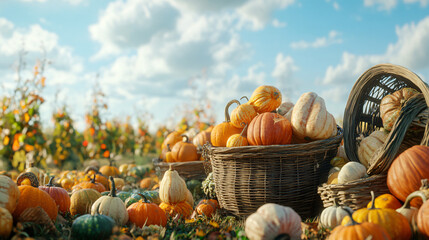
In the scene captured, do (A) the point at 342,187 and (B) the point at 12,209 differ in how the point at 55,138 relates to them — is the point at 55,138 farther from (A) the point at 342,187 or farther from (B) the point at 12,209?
(A) the point at 342,187

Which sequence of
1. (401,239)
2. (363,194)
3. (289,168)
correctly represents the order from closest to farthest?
(401,239), (363,194), (289,168)

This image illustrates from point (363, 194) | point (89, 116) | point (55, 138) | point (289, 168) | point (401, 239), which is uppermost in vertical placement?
point (89, 116)

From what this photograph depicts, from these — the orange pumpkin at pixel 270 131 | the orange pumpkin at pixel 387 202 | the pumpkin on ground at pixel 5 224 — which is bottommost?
the orange pumpkin at pixel 387 202

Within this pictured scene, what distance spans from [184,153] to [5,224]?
273 centimetres

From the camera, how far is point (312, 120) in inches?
120

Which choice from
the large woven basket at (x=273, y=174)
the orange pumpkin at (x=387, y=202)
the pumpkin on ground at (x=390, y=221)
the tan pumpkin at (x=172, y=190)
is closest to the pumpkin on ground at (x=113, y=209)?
the tan pumpkin at (x=172, y=190)

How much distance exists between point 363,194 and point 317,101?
3.14ft

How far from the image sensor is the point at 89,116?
9188 millimetres

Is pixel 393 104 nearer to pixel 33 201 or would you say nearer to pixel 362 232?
pixel 362 232

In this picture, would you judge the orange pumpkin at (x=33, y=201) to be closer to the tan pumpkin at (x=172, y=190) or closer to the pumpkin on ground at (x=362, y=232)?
the tan pumpkin at (x=172, y=190)

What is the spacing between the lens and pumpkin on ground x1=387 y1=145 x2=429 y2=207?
93.1 inches

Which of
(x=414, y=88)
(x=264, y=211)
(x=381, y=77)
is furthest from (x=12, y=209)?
(x=414, y=88)

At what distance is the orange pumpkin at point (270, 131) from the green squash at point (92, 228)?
1481mm

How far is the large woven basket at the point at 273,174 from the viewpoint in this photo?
2.94 metres
